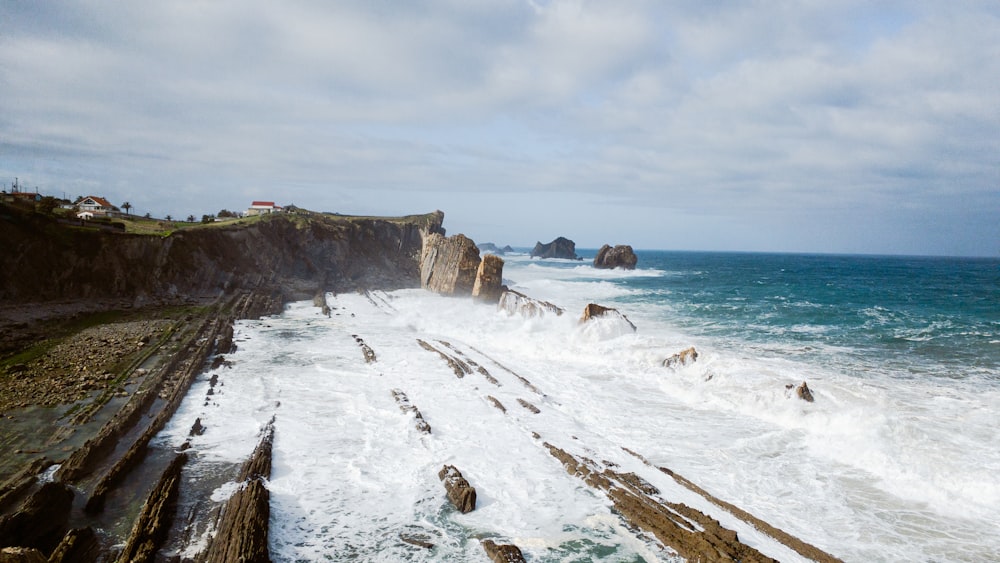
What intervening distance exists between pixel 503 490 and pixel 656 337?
55.2 ft

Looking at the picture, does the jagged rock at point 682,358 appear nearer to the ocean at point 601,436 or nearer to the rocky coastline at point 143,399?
the rocky coastline at point 143,399

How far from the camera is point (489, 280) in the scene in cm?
3741

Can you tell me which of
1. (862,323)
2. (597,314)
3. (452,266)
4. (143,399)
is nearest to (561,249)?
(452,266)

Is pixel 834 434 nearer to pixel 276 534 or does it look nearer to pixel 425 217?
pixel 276 534

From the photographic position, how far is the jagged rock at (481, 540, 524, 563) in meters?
7.91

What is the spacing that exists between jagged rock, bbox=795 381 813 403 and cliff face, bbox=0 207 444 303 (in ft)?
127

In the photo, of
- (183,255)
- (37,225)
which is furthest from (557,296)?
(37,225)

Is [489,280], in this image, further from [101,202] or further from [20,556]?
[101,202]

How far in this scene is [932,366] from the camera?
1984 cm

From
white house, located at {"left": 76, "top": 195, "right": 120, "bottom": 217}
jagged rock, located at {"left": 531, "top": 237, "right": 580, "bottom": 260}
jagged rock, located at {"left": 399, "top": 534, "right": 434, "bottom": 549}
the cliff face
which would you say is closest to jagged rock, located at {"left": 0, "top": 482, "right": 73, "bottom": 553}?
jagged rock, located at {"left": 399, "top": 534, "right": 434, "bottom": 549}

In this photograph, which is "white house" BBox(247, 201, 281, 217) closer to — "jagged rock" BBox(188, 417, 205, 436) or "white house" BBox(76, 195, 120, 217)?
"white house" BBox(76, 195, 120, 217)

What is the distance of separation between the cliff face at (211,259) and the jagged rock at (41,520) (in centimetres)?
2621

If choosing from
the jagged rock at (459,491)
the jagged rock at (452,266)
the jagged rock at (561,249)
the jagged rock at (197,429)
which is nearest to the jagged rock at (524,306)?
the jagged rock at (452,266)

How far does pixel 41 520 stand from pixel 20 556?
220 cm
